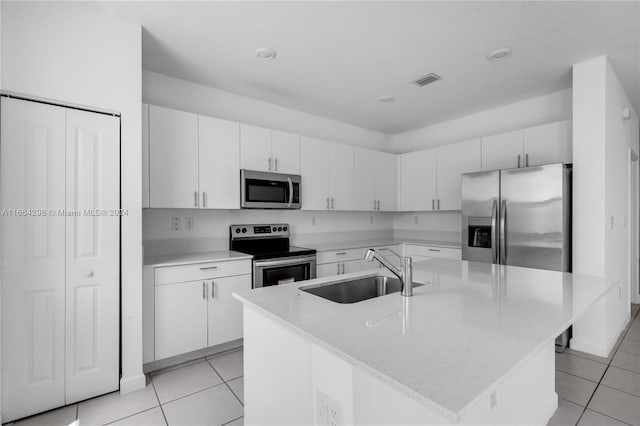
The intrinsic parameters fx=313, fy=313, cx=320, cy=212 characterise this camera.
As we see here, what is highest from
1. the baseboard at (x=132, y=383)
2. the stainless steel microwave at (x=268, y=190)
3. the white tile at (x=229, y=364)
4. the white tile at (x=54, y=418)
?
the stainless steel microwave at (x=268, y=190)

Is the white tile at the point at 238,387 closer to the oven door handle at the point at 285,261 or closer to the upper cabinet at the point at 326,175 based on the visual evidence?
the oven door handle at the point at 285,261

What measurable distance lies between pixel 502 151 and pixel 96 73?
153 inches

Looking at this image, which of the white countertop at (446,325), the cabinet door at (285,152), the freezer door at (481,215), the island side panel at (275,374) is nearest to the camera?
the white countertop at (446,325)

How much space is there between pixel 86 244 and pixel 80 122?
801 mm

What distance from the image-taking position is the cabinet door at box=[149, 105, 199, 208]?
105 inches

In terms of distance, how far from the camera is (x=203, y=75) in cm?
303

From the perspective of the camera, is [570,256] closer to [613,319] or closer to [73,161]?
[613,319]

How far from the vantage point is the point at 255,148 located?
10.7 ft

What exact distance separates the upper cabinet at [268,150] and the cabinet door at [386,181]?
1398 mm

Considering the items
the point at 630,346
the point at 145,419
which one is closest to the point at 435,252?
the point at 630,346

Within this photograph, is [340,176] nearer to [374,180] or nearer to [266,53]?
[374,180]

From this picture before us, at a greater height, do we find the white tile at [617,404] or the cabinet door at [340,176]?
the cabinet door at [340,176]

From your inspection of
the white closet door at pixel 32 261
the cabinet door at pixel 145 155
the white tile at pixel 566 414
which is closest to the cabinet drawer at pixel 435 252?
the white tile at pixel 566 414

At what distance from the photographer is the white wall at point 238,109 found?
3.03 meters
